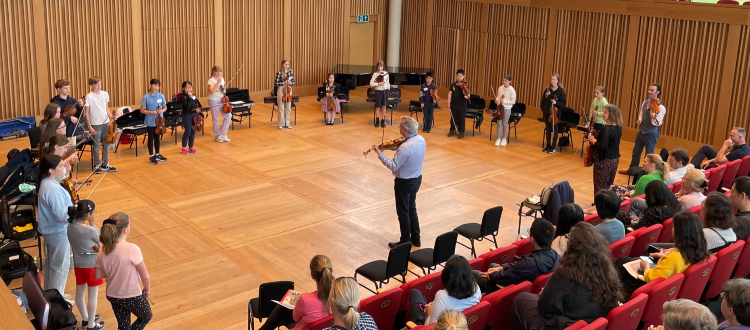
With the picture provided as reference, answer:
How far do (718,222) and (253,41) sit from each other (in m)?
13.2

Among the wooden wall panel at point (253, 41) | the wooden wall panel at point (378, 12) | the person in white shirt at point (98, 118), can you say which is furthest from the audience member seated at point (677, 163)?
the wooden wall panel at point (378, 12)

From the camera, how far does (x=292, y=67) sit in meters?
18.2

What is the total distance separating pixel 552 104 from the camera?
1366 cm

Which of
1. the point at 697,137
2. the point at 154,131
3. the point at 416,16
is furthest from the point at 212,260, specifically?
the point at 416,16

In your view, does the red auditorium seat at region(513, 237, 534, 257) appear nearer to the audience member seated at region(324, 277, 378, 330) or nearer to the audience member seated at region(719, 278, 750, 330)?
the audience member seated at region(719, 278, 750, 330)

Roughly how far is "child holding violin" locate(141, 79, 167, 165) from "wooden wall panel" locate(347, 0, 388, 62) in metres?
8.02

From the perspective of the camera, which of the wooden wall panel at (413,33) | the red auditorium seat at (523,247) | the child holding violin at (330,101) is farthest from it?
the wooden wall panel at (413,33)

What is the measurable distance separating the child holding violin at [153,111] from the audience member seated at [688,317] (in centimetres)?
976

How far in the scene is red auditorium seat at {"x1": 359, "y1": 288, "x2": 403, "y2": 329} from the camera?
18.2 ft

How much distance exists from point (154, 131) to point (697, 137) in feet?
34.1

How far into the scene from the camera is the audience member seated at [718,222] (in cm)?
607

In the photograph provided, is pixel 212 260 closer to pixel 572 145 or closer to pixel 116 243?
pixel 116 243

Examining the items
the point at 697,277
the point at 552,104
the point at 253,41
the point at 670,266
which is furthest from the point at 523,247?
the point at 253,41

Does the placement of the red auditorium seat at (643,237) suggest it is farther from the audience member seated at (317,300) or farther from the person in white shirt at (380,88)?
the person in white shirt at (380,88)
